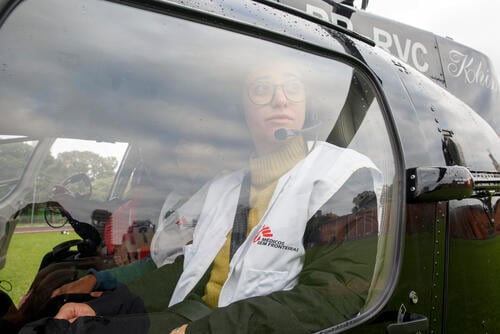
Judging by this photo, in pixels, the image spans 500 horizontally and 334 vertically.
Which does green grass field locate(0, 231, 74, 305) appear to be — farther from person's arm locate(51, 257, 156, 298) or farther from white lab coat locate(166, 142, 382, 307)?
white lab coat locate(166, 142, 382, 307)

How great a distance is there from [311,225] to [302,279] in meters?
0.15

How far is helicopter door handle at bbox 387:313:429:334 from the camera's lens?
55.0 inches

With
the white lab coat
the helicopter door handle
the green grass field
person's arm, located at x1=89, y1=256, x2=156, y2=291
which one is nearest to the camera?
the green grass field

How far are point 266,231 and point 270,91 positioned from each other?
417mm

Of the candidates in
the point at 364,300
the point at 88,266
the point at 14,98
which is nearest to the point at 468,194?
the point at 364,300

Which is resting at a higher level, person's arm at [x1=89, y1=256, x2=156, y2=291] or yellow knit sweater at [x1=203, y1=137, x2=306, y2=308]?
yellow knit sweater at [x1=203, y1=137, x2=306, y2=308]

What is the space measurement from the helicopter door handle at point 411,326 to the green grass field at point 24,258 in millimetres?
936

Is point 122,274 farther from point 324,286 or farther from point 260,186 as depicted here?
point 324,286

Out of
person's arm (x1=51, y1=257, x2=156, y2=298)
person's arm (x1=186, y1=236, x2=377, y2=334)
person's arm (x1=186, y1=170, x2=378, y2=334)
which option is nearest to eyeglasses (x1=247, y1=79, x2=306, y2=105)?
person's arm (x1=186, y1=170, x2=378, y2=334)

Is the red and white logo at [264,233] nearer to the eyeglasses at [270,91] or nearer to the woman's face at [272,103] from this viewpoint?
the woman's face at [272,103]

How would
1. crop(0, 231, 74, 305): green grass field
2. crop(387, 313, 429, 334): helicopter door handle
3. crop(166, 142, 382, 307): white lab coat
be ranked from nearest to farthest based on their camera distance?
crop(0, 231, 74, 305): green grass field → crop(166, 142, 382, 307): white lab coat → crop(387, 313, 429, 334): helicopter door handle

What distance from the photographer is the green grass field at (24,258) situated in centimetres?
102

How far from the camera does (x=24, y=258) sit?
1034 millimetres

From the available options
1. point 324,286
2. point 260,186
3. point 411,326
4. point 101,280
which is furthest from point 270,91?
point 411,326
